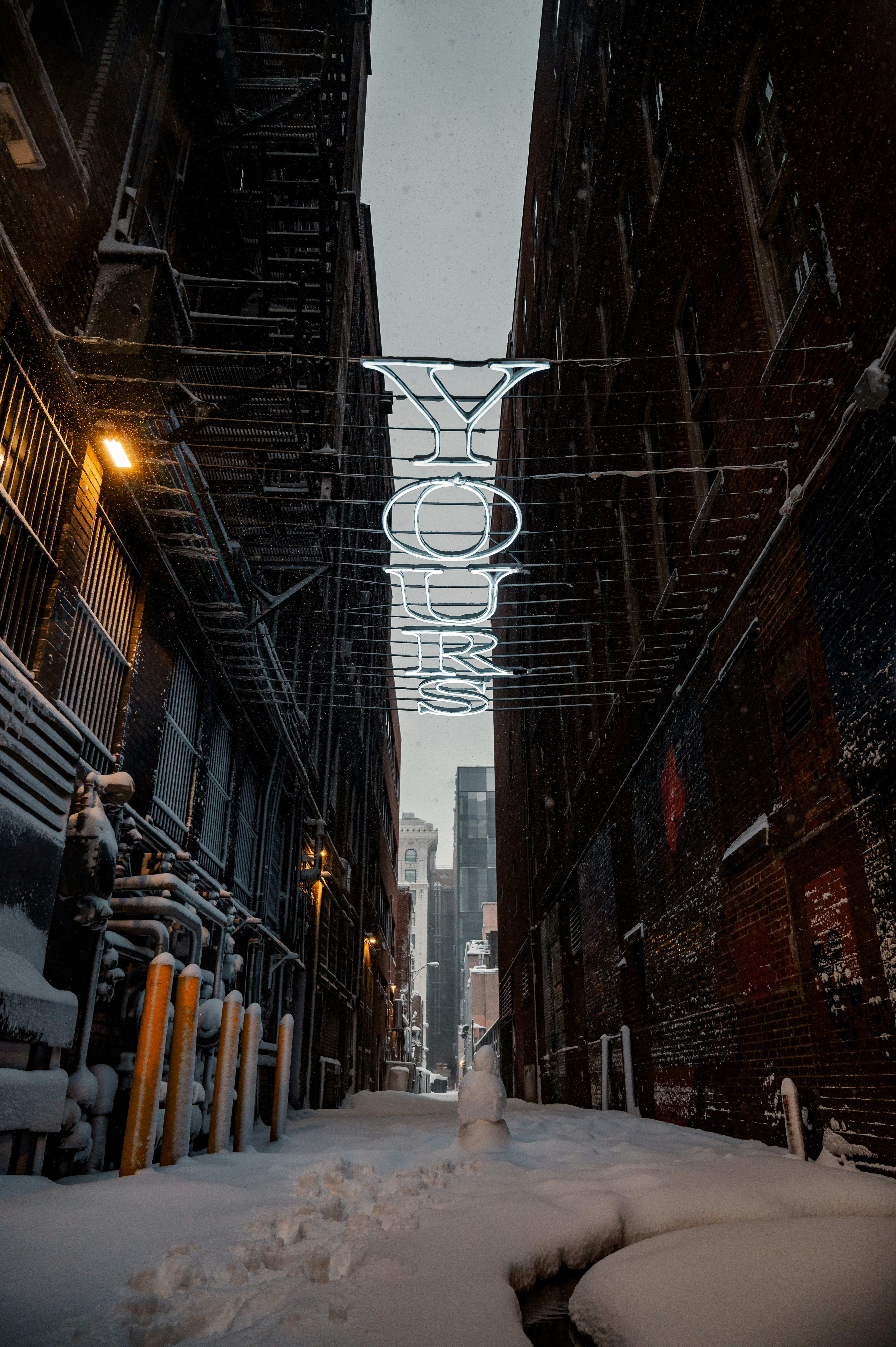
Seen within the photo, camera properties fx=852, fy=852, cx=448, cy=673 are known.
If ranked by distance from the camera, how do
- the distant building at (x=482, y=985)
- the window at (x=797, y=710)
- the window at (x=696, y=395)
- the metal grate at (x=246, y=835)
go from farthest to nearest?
1. the distant building at (x=482, y=985)
2. the metal grate at (x=246, y=835)
3. the window at (x=696, y=395)
4. the window at (x=797, y=710)

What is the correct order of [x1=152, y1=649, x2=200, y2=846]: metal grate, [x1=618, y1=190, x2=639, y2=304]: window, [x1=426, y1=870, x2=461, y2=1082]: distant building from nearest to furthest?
[x1=152, y1=649, x2=200, y2=846]: metal grate
[x1=618, y1=190, x2=639, y2=304]: window
[x1=426, y1=870, x2=461, y2=1082]: distant building

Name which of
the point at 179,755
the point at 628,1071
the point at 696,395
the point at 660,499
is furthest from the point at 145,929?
the point at 696,395

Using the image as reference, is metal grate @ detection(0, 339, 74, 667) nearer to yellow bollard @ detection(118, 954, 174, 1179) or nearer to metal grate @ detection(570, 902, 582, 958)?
yellow bollard @ detection(118, 954, 174, 1179)

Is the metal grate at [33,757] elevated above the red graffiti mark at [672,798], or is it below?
below

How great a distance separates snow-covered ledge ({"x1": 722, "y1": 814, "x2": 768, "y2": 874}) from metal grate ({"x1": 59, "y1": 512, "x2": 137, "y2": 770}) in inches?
221

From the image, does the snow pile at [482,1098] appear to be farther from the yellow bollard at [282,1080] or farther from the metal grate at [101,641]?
the metal grate at [101,641]

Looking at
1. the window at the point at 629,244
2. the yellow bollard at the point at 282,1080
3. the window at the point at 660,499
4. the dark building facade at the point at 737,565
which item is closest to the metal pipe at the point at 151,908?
the yellow bollard at the point at 282,1080

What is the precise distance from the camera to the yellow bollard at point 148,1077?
4770 millimetres

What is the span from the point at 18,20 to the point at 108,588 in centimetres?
406

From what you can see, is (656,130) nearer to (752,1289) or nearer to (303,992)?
(752,1289)

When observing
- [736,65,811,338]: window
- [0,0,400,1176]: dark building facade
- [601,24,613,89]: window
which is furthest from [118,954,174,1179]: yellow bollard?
[601,24,613,89]: window

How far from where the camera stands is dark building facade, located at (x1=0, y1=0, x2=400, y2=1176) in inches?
224

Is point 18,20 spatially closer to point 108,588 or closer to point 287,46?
point 108,588

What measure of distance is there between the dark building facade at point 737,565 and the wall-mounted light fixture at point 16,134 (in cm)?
388
